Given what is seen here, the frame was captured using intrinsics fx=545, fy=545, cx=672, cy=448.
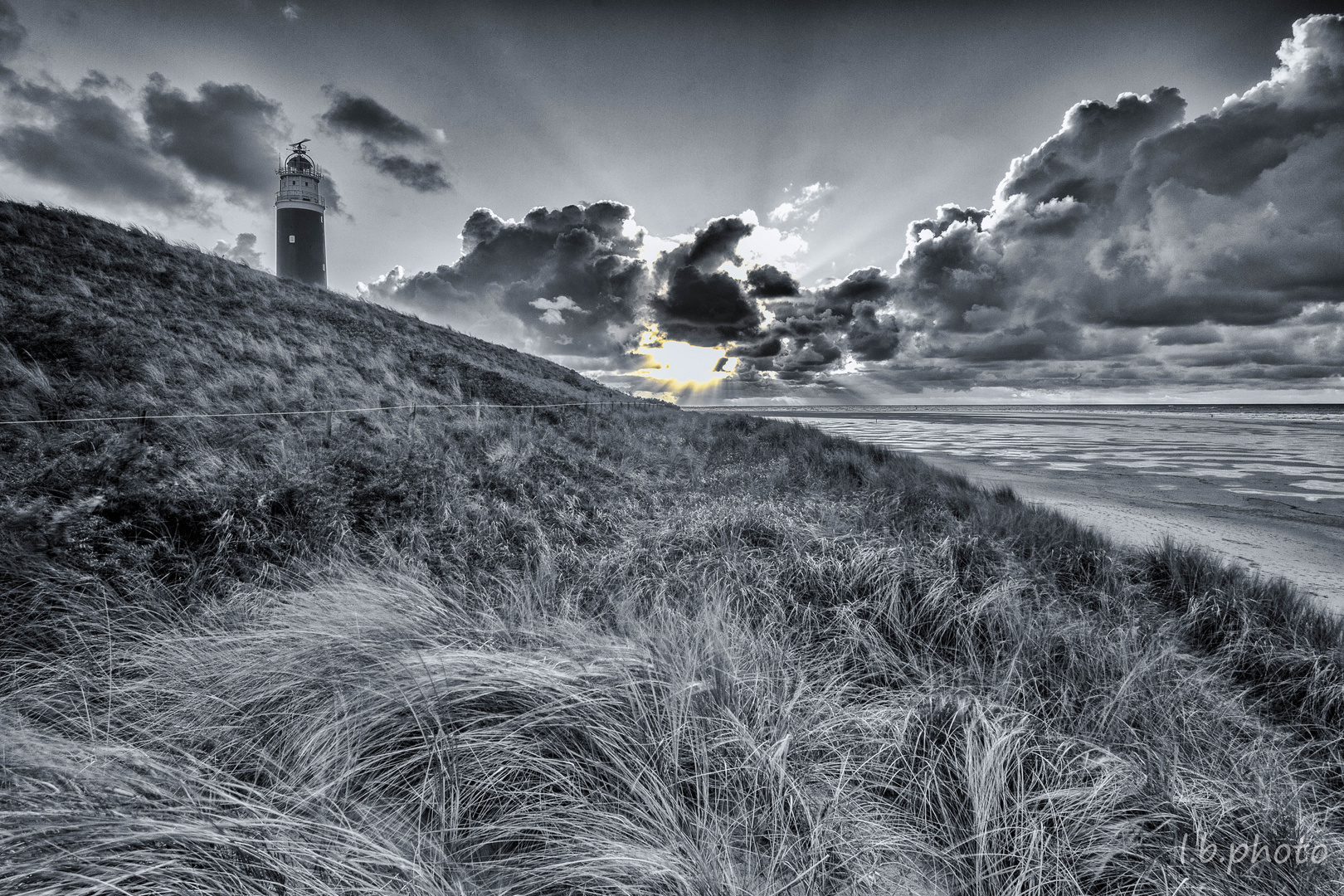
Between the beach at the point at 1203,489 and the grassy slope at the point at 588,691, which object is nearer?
the grassy slope at the point at 588,691

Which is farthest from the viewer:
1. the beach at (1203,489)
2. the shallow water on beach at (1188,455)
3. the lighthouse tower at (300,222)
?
the lighthouse tower at (300,222)

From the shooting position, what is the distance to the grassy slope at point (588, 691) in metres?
1.62

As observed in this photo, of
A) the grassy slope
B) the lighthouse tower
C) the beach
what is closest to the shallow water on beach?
the beach

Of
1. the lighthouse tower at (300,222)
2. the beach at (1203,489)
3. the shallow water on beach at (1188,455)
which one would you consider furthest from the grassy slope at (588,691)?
the lighthouse tower at (300,222)

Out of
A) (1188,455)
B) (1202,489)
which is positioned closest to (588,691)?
(1202,489)

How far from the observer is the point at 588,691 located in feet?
7.59

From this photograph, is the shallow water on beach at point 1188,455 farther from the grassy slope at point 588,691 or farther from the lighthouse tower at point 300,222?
the lighthouse tower at point 300,222

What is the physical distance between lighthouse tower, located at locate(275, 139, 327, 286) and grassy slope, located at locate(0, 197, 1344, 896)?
31.6 meters

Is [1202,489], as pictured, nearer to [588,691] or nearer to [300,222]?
[588,691]

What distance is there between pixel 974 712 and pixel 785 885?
1.28 m

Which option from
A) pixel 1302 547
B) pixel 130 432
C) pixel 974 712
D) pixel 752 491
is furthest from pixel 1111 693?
pixel 130 432

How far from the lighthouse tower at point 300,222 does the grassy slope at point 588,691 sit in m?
31.6

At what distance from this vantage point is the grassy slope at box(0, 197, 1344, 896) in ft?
5.31

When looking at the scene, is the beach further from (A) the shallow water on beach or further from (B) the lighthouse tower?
(B) the lighthouse tower
